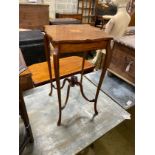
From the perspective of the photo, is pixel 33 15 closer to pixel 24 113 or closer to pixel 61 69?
pixel 61 69

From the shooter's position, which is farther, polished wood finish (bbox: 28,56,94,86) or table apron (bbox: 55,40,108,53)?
polished wood finish (bbox: 28,56,94,86)

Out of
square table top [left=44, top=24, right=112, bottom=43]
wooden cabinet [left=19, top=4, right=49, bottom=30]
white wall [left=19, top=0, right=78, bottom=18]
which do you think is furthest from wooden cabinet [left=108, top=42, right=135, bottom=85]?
white wall [left=19, top=0, right=78, bottom=18]

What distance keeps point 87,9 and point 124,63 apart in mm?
3317

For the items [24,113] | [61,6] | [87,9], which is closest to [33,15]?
[61,6]

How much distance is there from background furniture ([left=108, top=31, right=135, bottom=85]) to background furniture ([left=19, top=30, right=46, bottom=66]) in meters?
0.93

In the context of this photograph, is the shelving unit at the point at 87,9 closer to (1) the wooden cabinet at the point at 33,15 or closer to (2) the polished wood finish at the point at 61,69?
(1) the wooden cabinet at the point at 33,15

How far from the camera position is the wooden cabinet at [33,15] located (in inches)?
122

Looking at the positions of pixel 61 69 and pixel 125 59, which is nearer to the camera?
pixel 125 59

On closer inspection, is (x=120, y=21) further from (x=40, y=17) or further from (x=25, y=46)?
(x=40, y=17)

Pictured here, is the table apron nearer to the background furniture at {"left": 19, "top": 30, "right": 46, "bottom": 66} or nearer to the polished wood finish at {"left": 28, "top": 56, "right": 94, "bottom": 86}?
the polished wood finish at {"left": 28, "top": 56, "right": 94, "bottom": 86}

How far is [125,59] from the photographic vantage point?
1.47 m

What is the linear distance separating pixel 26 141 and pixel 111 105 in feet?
2.47

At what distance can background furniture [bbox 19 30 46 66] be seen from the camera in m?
1.80
